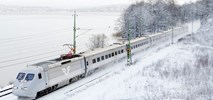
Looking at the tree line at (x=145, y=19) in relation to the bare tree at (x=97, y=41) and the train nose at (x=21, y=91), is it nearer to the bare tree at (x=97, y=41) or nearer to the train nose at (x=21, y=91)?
the bare tree at (x=97, y=41)

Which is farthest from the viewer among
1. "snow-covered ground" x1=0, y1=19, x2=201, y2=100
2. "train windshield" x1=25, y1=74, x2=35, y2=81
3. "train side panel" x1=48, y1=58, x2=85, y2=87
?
"train side panel" x1=48, y1=58, x2=85, y2=87

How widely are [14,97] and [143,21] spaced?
222ft

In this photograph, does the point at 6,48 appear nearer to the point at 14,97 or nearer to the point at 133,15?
the point at 133,15

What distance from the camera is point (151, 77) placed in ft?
84.1

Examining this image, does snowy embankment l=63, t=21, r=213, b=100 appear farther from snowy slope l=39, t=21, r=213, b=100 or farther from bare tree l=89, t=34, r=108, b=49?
bare tree l=89, t=34, r=108, b=49

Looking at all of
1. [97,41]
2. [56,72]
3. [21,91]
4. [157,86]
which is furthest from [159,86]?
[97,41]

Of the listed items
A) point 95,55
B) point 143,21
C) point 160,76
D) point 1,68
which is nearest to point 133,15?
point 143,21

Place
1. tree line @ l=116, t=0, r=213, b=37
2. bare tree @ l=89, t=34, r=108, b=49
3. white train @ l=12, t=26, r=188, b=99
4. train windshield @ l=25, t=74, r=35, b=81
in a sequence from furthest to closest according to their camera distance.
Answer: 1. tree line @ l=116, t=0, r=213, b=37
2. bare tree @ l=89, t=34, r=108, b=49
3. train windshield @ l=25, t=74, r=35, b=81
4. white train @ l=12, t=26, r=188, b=99

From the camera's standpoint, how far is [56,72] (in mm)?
25625

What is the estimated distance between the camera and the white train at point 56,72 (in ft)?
75.9

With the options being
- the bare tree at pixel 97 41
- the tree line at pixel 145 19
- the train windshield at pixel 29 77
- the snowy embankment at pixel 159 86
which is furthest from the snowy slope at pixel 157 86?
the bare tree at pixel 97 41

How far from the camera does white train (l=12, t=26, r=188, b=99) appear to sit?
2312cm

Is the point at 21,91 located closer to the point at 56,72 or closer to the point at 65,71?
the point at 56,72

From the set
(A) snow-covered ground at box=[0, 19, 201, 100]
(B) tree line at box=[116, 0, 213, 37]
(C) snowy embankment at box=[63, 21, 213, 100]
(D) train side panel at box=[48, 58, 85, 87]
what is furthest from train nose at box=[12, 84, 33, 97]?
(B) tree line at box=[116, 0, 213, 37]
